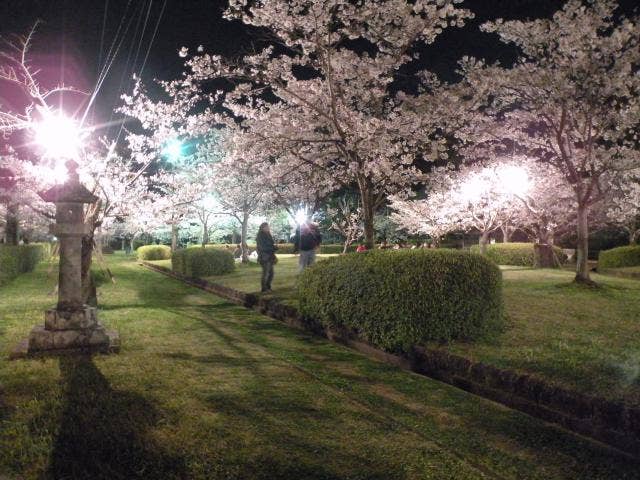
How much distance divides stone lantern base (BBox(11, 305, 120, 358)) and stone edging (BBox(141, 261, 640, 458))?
3455 mm

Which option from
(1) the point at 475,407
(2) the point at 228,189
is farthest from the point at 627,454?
(2) the point at 228,189

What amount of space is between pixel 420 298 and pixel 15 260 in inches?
710

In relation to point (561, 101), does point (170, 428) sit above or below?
below

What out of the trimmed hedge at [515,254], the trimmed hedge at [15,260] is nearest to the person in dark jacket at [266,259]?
the trimmed hedge at [15,260]

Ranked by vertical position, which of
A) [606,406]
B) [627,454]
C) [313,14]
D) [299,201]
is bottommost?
[627,454]

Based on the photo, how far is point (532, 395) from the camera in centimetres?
455

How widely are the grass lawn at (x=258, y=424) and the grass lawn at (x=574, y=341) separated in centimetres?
68

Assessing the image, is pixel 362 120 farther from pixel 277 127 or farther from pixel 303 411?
pixel 303 411

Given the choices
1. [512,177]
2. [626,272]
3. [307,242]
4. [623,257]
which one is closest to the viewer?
[307,242]

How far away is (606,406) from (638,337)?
318 centimetres

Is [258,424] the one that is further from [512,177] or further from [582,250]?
[512,177]

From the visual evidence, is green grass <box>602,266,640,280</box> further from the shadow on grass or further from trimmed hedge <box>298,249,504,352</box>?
the shadow on grass

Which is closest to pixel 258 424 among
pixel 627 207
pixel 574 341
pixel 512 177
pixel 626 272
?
pixel 574 341

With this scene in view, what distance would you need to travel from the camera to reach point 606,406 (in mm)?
3896
